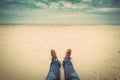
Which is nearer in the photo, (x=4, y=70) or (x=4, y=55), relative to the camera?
(x=4, y=70)

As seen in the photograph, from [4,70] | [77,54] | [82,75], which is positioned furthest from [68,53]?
[4,70]

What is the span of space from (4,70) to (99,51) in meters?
1.88

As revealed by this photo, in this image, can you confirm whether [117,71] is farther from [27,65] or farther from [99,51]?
[27,65]

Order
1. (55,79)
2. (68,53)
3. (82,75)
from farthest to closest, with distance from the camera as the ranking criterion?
1. (68,53)
2. (82,75)
3. (55,79)

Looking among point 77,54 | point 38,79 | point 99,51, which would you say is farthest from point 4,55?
point 99,51

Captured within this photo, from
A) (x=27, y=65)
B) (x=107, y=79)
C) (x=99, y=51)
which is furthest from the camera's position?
(x=99, y=51)

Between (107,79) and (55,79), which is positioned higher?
(55,79)

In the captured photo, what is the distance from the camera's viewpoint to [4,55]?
7.64 ft

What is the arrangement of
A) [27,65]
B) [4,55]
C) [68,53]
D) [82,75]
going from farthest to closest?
[4,55] < [68,53] < [27,65] < [82,75]

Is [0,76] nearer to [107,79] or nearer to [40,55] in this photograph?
[40,55]

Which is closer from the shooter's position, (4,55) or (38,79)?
(38,79)

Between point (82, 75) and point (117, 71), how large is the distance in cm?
55

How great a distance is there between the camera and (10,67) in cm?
192

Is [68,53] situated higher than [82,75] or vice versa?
[68,53]
